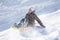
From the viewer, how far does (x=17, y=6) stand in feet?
47.9

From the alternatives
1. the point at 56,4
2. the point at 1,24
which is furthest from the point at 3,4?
the point at 56,4

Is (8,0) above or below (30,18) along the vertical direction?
above

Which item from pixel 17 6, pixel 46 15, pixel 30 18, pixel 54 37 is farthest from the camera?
pixel 17 6

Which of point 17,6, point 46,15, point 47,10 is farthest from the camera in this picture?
point 17,6

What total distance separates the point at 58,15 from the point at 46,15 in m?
0.88

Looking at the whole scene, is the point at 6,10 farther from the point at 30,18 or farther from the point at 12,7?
the point at 30,18

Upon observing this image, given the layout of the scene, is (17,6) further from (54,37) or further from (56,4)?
(54,37)

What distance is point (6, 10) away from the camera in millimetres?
14500

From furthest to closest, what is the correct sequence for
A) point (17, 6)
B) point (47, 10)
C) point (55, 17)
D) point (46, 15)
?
point (17, 6), point (47, 10), point (46, 15), point (55, 17)

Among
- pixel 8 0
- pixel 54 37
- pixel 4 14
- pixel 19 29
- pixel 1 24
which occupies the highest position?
pixel 8 0

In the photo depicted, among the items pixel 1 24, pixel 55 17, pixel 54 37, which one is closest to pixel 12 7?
pixel 1 24

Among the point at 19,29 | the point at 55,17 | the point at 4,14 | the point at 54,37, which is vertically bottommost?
the point at 54,37

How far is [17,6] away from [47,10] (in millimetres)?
1902

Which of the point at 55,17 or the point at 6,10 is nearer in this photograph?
the point at 55,17
